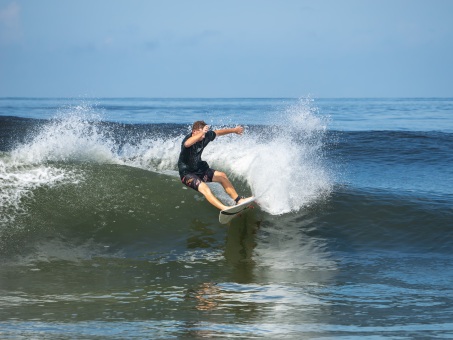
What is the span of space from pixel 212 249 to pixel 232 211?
722mm

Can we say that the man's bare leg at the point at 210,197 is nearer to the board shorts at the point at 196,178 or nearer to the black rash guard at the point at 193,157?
the board shorts at the point at 196,178

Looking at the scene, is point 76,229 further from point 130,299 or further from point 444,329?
point 444,329

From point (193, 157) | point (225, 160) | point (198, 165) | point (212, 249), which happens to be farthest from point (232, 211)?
point (225, 160)

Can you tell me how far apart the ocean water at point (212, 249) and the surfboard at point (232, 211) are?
29cm

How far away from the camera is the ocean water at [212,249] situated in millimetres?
6871

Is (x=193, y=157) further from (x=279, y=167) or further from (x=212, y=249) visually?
(x=279, y=167)

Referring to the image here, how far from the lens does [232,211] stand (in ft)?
35.1

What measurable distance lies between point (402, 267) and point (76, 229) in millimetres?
5170

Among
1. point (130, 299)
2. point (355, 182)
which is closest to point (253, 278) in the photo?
point (130, 299)

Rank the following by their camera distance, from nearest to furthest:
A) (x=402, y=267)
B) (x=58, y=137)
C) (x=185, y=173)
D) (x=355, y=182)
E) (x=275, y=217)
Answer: (x=402, y=267) < (x=185, y=173) < (x=275, y=217) < (x=58, y=137) < (x=355, y=182)

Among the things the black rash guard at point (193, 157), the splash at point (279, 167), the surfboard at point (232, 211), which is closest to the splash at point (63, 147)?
the splash at point (279, 167)

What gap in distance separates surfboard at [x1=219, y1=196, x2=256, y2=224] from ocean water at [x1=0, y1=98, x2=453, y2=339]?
293 millimetres

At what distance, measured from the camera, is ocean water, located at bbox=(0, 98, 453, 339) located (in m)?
6.87

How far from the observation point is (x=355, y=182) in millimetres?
18578
